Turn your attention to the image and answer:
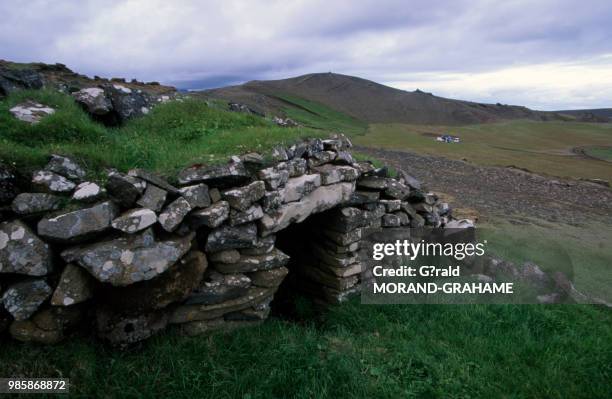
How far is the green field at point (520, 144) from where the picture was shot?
29.0 metres

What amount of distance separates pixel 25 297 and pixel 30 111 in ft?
11.9

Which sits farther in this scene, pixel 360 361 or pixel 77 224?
pixel 360 361

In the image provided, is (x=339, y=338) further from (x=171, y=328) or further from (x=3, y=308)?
(x=3, y=308)

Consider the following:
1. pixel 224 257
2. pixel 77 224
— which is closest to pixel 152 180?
pixel 77 224

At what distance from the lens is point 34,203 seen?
13.7 ft

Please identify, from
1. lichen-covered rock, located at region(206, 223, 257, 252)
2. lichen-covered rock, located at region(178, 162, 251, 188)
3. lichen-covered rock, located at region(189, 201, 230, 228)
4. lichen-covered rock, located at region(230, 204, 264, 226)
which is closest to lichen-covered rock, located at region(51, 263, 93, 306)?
lichen-covered rock, located at region(189, 201, 230, 228)

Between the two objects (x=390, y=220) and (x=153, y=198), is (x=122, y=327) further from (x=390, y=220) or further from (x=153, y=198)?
(x=390, y=220)

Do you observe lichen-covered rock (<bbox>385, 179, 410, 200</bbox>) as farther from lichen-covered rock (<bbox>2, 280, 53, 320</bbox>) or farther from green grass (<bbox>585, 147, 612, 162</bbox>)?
green grass (<bbox>585, 147, 612, 162</bbox>)

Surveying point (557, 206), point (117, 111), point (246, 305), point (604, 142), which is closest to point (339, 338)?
point (246, 305)

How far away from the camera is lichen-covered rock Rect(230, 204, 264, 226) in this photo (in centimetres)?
511

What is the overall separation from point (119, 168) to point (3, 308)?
2.09m

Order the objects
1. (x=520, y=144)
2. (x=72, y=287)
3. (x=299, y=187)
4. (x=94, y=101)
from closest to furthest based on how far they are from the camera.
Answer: (x=72, y=287) < (x=299, y=187) < (x=94, y=101) < (x=520, y=144)

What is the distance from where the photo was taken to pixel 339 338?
534 centimetres

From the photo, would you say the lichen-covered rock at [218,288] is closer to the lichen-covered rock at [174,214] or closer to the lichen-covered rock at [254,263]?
the lichen-covered rock at [254,263]
